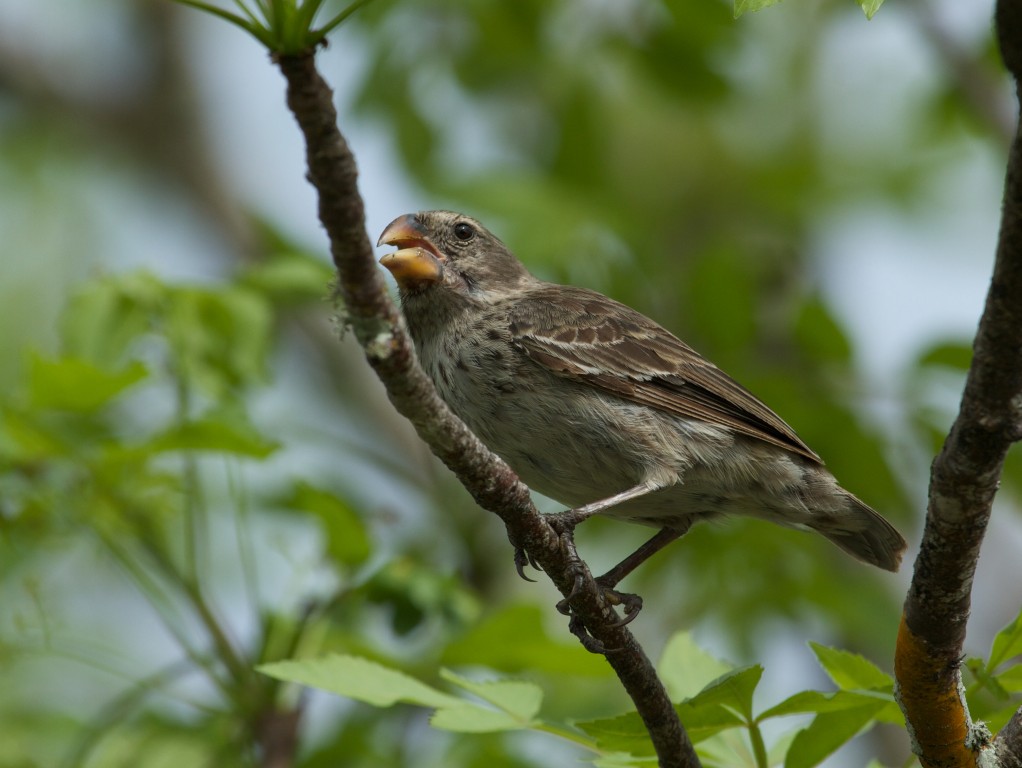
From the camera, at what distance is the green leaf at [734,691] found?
278 cm

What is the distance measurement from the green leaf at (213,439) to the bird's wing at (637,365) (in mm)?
1178

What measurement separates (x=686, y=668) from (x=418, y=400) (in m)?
1.33

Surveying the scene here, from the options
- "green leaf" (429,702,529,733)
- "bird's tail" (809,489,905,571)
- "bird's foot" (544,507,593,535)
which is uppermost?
"bird's tail" (809,489,905,571)

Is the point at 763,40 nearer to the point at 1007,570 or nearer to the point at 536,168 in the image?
the point at 536,168

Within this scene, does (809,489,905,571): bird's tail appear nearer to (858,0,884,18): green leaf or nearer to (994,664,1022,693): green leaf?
(994,664,1022,693): green leaf

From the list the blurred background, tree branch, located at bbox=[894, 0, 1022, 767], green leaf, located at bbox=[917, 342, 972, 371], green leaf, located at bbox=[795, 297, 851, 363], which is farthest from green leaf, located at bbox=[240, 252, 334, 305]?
green leaf, located at bbox=[917, 342, 972, 371]

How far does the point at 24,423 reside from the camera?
4.12 m

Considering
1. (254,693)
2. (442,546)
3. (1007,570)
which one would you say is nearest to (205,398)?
(254,693)

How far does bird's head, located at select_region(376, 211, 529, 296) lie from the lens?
15.5 ft

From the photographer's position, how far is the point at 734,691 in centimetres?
284

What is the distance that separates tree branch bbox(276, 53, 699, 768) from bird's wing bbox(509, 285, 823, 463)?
146 centimetres

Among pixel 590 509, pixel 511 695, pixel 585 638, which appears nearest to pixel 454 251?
pixel 590 509

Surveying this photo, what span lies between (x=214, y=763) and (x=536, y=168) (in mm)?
3910

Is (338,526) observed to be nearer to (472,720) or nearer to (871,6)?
(472,720)
